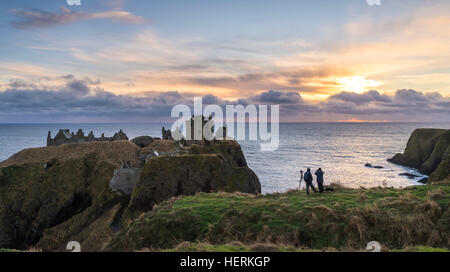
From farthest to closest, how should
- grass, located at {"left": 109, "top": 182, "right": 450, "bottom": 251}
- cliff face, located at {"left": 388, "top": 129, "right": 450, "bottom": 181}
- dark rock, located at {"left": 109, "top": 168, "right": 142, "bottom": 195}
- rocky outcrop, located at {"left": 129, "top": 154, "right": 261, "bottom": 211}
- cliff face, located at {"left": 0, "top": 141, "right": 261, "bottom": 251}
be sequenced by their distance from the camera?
cliff face, located at {"left": 388, "top": 129, "right": 450, "bottom": 181}, dark rock, located at {"left": 109, "top": 168, "right": 142, "bottom": 195}, cliff face, located at {"left": 0, "top": 141, "right": 261, "bottom": 251}, rocky outcrop, located at {"left": 129, "top": 154, "right": 261, "bottom": 211}, grass, located at {"left": 109, "top": 182, "right": 450, "bottom": 251}

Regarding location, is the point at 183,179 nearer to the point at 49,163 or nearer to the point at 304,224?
the point at 304,224

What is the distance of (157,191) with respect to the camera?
4319cm

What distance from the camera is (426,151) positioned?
117625mm

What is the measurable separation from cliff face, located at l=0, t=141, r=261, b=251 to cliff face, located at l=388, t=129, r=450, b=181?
8183 cm

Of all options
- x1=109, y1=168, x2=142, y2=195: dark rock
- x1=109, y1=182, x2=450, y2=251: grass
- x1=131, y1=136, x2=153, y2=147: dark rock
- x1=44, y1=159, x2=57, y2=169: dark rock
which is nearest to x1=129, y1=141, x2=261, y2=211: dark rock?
x1=109, y1=168, x2=142, y2=195: dark rock

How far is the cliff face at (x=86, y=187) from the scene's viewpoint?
144ft

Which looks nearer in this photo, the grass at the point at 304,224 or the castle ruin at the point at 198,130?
the grass at the point at 304,224

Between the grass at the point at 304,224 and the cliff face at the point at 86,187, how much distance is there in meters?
20.2

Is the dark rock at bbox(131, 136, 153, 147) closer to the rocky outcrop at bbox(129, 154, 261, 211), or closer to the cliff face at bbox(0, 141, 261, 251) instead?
the cliff face at bbox(0, 141, 261, 251)

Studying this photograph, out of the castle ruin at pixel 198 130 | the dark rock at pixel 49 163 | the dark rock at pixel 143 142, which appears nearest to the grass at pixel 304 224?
the dark rock at pixel 49 163

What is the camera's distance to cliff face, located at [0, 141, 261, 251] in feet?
144

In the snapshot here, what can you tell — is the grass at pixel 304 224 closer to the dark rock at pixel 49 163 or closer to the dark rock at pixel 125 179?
the dark rock at pixel 125 179
